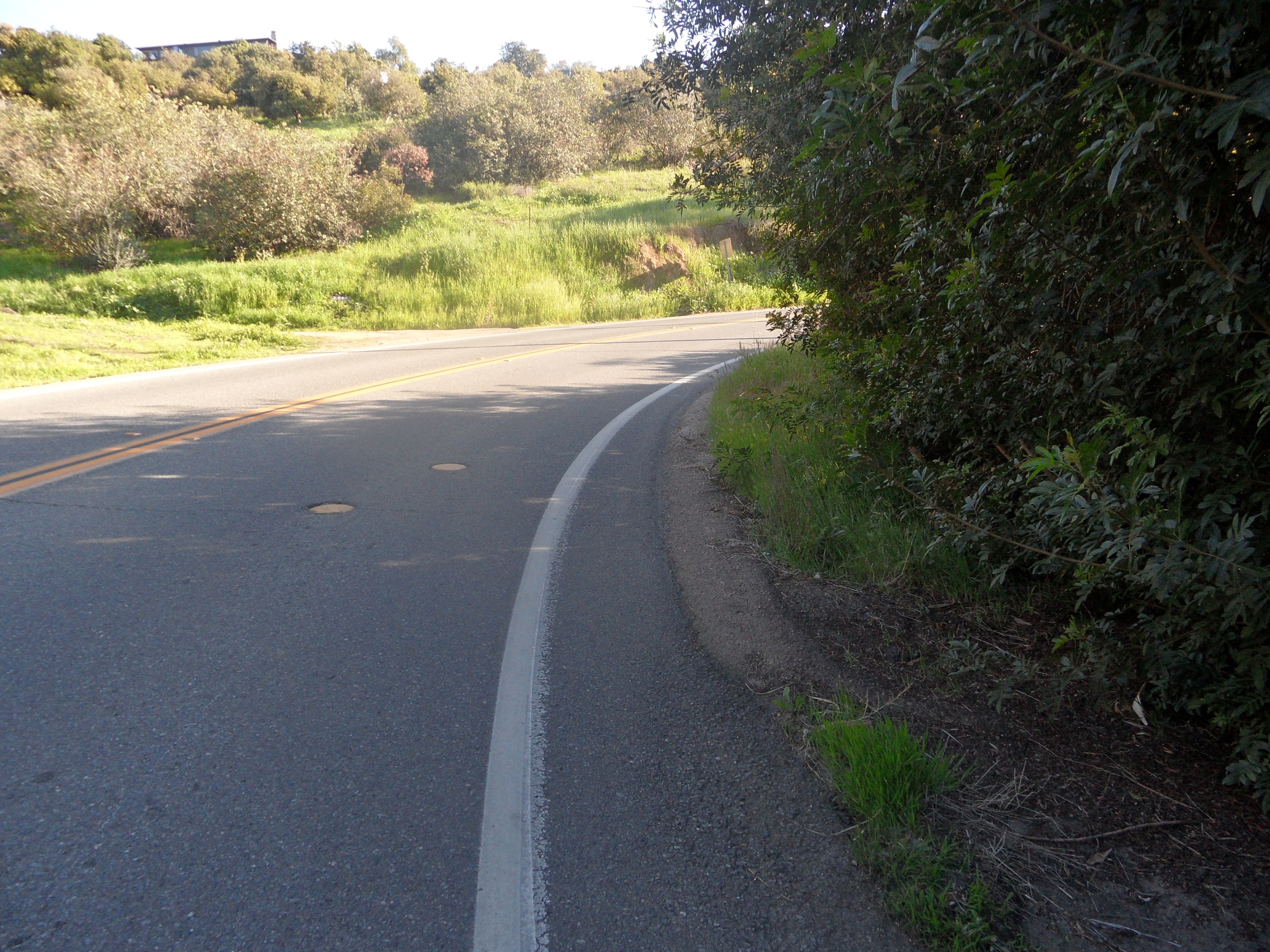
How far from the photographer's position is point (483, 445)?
26.2 ft

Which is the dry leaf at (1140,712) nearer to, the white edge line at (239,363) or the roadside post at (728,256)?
the white edge line at (239,363)

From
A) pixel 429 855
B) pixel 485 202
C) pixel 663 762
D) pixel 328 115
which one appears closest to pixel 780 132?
pixel 663 762

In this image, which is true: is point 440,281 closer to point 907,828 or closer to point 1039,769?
point 1039,769

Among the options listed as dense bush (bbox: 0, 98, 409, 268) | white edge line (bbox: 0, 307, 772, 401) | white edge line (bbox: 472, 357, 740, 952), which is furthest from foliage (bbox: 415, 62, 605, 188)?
white edge line (bbox: 472, 357, 740, 952)

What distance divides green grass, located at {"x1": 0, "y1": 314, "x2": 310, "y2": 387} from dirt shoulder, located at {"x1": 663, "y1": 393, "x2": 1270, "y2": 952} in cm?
1150

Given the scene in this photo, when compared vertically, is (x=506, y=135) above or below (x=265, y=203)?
above

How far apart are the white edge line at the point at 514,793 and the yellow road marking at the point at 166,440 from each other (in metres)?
4.22

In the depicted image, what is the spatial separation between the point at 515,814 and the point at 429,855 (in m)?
0.30

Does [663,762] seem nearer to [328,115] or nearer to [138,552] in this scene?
[138,552]

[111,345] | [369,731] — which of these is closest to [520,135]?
[111,345]

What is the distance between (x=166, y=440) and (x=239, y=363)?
6205 mm

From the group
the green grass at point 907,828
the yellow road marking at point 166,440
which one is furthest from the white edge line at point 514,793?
the yellow road marking at point 166,440

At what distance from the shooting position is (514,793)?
2855mm

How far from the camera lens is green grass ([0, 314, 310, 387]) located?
12172 mm
